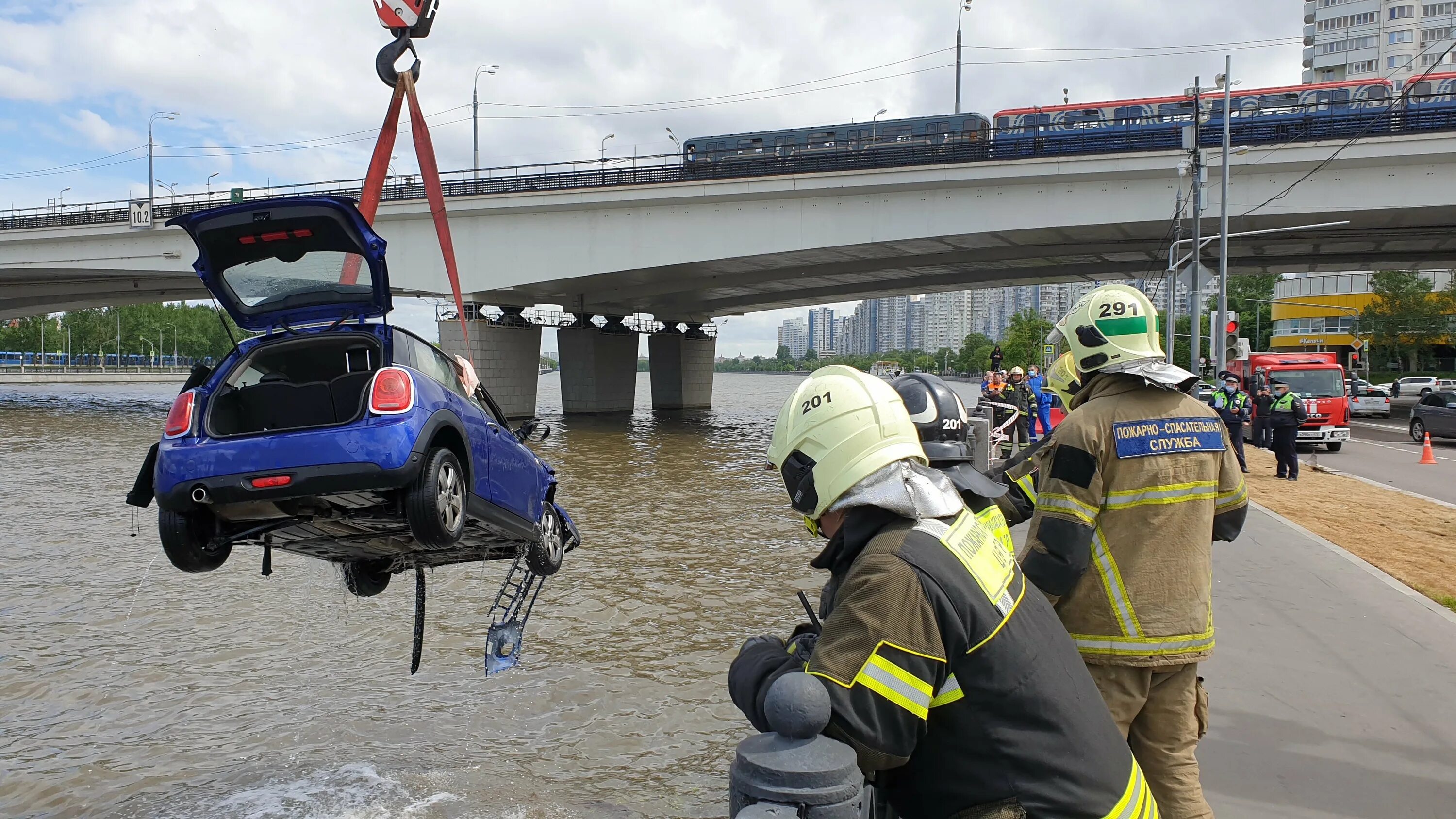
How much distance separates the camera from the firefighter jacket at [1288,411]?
16.4m

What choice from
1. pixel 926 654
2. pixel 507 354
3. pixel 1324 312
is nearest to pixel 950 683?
pixel 926 654

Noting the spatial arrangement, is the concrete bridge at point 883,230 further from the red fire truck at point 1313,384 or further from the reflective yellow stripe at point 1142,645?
the reflective yellow stripe at point 1142,645

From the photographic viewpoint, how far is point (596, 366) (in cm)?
4506

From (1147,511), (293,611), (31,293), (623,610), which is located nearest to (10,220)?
(31,293)

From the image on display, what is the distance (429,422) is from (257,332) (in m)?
1.30

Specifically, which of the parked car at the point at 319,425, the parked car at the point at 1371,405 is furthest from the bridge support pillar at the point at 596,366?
the parked car at the point at 319,425

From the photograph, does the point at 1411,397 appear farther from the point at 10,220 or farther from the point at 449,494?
the point at 10,220

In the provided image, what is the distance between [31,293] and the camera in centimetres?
4803

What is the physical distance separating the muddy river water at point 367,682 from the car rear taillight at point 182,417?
2.00m

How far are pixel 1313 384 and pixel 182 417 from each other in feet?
92.0

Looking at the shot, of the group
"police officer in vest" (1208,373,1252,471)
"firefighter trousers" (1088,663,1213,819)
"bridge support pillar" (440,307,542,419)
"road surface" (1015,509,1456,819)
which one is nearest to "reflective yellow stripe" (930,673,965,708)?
"firefighter trousers" (1088,663,1213,819)

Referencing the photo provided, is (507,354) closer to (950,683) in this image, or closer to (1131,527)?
(1131,527)

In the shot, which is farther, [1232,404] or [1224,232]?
[1224,232]

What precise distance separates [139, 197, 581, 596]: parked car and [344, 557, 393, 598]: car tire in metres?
0.14
